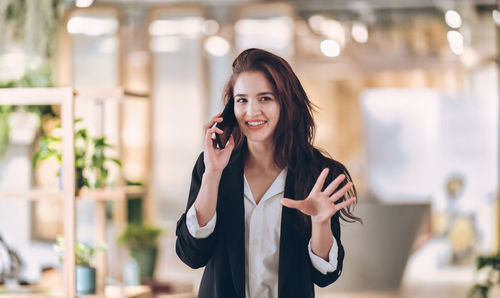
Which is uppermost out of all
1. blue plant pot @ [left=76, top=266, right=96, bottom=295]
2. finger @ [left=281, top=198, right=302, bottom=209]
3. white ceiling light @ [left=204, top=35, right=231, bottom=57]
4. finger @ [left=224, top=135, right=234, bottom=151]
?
white ceiling light @ [left=204, top=35, right=231, bottom=57]

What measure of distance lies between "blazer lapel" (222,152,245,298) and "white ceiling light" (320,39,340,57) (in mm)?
7559

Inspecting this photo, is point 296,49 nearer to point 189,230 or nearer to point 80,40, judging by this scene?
point 80,40

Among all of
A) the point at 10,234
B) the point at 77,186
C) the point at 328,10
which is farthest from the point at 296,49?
the point at 77,186

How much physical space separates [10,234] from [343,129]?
8.07m

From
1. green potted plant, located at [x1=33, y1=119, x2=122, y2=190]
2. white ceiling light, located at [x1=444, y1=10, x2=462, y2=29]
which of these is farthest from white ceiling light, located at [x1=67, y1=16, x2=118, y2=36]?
green potted plant, located at [x1=33, y1=119, x2=122, y2=190]

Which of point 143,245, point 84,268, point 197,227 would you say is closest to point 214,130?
point 197,227

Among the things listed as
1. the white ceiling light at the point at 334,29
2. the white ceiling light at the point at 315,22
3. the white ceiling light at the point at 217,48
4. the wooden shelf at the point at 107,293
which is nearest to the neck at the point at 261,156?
the wooden shelf at the point at 107,293

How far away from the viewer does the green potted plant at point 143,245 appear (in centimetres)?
540

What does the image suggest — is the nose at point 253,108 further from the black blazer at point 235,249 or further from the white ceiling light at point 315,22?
the white ceiling light at point 315,22

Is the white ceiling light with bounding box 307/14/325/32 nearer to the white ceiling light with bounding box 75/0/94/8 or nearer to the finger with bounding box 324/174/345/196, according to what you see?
the white ceiling light with bounding box 75/0/94/8

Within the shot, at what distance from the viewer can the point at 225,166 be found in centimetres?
186

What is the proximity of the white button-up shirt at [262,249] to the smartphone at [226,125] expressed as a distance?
18 centimetres

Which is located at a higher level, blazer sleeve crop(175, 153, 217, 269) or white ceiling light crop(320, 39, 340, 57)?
white ceiling light crop(320, 39, 340, 57)

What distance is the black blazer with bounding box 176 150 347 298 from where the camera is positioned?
1801mm
